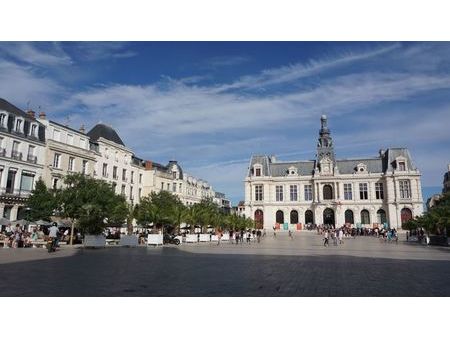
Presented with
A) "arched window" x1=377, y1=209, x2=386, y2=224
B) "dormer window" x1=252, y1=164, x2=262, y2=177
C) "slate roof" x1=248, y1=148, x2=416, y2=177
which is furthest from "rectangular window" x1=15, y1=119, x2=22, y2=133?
"arched window" x1=377, y1=209, x2=386, y2=224

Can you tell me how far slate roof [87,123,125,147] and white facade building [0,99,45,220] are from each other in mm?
10800

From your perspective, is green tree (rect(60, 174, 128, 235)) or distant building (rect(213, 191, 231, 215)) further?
distant building (rect(213, 191, 231, 215))

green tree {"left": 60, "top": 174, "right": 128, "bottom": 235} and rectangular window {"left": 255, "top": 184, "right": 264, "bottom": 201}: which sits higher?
rectangular window {"left": 255, "top": 184, "right": 264, "bottom": 201}

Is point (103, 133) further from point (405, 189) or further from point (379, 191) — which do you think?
point (405, 189)

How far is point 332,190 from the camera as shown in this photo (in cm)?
7419

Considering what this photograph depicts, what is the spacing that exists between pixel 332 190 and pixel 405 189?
44.1ft

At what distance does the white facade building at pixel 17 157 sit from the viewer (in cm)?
3569

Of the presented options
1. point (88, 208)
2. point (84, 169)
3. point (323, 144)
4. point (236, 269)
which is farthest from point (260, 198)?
point (236, 269)

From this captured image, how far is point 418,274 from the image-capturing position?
11539 millimetres

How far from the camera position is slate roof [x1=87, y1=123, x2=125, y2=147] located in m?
51.5

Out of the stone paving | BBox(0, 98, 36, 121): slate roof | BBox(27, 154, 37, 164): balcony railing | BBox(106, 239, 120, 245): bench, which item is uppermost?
BBox(0, 98, 36, 121): slate roof

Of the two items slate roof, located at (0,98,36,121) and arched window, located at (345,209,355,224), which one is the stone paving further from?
arched window, located at (345,209,355,224)

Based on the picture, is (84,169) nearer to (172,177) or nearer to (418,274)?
(172,177)

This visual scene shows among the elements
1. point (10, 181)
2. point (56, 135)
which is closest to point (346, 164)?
point (56, 135)
